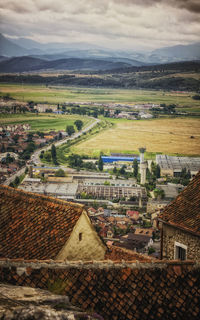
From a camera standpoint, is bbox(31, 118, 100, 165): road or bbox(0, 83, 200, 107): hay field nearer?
bbox(31, 118, 100, 165): road

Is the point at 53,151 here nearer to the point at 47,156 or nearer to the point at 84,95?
the point at 47,156

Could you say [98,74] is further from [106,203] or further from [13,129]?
[106,203]

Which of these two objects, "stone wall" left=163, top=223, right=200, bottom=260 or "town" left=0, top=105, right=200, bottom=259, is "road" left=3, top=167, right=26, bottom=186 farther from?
"stone wall" left=163, top=223, right=200, bottom=260

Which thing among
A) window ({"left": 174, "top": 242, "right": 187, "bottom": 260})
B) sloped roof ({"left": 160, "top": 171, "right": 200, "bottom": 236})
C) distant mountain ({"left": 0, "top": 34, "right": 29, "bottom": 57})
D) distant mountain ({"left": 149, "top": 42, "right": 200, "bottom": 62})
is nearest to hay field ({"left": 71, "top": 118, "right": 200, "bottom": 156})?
distant mountain ({"left": 149, "top": 42, "right": 200, "bottom": 62})

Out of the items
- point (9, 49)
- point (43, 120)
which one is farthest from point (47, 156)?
point (9, 49)

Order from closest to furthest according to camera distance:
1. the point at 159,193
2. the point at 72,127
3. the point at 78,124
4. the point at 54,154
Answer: the point at 159,193
the point at 54,154
the point at 72,127
the point at 78,124

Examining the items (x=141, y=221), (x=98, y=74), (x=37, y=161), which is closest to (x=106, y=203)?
(x=141, y=221)

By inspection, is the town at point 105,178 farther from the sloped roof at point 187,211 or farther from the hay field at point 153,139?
the sloped roof at point 187,211
